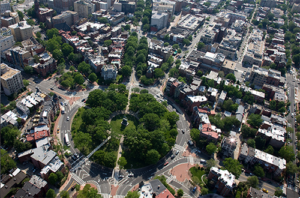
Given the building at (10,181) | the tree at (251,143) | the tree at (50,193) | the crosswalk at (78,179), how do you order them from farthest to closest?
the tree at (251,143), the crosswalk at (78,179), the tree at (50,193), the building at (10,181)

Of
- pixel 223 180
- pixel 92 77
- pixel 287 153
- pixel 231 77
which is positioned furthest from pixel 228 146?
pixel 92 77

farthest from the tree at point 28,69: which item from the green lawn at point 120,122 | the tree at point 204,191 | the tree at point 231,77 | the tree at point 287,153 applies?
the tree at point 287,153

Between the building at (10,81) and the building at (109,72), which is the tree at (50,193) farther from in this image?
the building at (109,72)

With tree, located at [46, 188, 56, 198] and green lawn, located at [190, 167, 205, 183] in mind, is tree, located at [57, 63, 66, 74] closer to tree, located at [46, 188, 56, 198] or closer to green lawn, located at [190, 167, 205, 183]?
tree, located at [46, 188, 56, 198]

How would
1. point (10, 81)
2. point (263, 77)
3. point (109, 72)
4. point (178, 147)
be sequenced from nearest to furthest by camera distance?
point (178, 147) → point (10, 81) → point (109, 72) → point (263, 77)

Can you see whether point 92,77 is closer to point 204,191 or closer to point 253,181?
point 204,191

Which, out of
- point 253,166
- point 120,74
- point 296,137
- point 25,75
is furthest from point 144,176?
point 25,75

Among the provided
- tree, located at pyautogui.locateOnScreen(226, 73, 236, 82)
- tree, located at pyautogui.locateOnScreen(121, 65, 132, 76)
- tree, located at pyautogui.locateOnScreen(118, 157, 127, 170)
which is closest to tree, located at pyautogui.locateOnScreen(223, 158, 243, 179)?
tree, located at pyautogui.locateOnScreen(118, 157, 127, 170)
